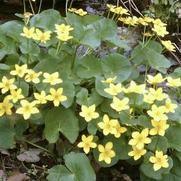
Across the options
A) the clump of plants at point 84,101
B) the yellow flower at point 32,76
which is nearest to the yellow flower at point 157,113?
the clump of plants at point 84,101

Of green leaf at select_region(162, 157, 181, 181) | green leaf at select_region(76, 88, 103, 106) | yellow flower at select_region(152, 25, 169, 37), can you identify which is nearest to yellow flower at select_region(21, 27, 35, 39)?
green leaf at select_region(76, 88, 103, 106)

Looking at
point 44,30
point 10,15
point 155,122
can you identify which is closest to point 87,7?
point 10,15

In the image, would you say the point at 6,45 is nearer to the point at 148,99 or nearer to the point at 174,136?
the point at 148,99

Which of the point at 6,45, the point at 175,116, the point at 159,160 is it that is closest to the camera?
the point at 159,160

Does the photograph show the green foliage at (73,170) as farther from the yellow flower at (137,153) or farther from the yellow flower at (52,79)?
the yellow flower at (52,79)

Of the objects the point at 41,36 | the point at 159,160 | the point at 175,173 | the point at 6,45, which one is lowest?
the point at 175,173

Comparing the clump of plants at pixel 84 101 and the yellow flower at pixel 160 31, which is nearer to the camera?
the clump of plants at pixel 84 101

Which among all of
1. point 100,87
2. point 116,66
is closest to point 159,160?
point 100,87
